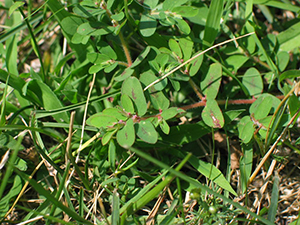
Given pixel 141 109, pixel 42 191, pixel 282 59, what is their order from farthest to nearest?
pixel 282 59, pixel 141 109, pixel 42 191

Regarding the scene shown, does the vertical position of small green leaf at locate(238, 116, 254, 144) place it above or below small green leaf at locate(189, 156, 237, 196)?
above

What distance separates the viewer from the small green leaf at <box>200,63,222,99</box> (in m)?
2.26

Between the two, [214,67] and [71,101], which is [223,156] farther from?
[71,101]

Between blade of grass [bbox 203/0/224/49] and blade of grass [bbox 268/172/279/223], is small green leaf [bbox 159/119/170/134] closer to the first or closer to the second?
blade of grass [bbox 203/0/224/49]

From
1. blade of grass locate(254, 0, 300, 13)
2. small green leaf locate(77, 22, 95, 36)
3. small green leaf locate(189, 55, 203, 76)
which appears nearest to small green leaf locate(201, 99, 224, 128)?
small green leaf locate(189, 55, 203, 76)

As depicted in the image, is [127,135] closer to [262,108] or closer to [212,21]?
[262,108]

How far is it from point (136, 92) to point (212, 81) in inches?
26.0

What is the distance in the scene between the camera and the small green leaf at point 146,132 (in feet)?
6.22

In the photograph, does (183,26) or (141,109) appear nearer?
(141,109)

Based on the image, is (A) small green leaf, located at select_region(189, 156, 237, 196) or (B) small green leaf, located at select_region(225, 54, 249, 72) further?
(B) small green leaf, located at select_region(225, 54, 249, 72)

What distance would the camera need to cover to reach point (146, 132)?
6.37ft

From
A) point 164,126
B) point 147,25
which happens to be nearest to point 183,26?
point 147,25

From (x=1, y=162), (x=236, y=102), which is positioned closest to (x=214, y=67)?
(x=236, y=102)

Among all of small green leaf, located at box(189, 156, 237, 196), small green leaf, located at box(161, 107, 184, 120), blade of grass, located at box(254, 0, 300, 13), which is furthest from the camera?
blade of grass, located at box(254, 0, 300, 13)
